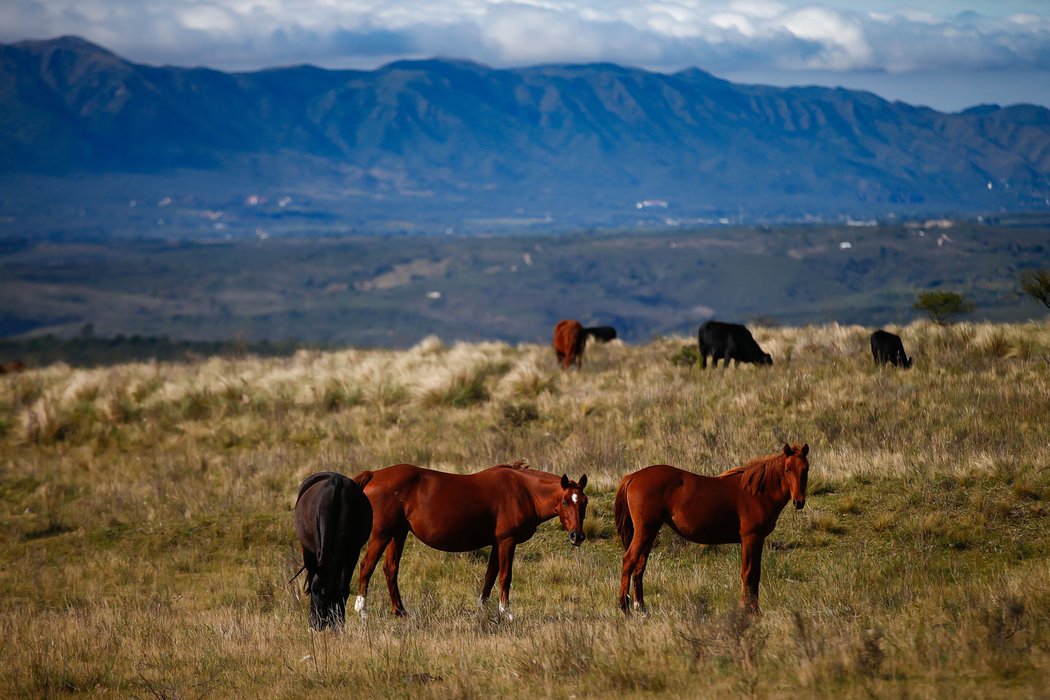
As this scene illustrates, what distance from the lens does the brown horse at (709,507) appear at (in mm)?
10234

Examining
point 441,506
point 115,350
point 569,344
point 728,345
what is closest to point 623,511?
point 441,506

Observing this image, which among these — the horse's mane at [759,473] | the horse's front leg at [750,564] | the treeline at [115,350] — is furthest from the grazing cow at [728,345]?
the treeline at [115,350]

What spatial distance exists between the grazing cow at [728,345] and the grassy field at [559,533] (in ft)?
1.74

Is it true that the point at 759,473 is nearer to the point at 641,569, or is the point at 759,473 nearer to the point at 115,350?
the point at 641,569

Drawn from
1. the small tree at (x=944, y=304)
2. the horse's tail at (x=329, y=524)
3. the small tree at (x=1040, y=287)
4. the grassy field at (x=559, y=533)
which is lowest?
the grassy field at (x=559, y=533)

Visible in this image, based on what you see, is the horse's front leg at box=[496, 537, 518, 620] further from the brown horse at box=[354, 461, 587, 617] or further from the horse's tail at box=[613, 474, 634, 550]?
the horse's tail at box=[613, 474, 634, 550]

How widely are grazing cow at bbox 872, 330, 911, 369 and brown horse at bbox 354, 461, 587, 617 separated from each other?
40.0 feet

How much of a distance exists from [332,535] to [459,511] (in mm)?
1105

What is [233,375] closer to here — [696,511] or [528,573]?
[528,573]

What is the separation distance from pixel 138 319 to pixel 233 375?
178 metres

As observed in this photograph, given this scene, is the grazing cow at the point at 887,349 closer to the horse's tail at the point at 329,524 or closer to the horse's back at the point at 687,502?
the horse's back at the point at 687,502

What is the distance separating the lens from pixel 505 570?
10570mm

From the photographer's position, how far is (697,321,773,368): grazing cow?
76.1 feet

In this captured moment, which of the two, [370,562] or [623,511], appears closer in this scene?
[623,511]
